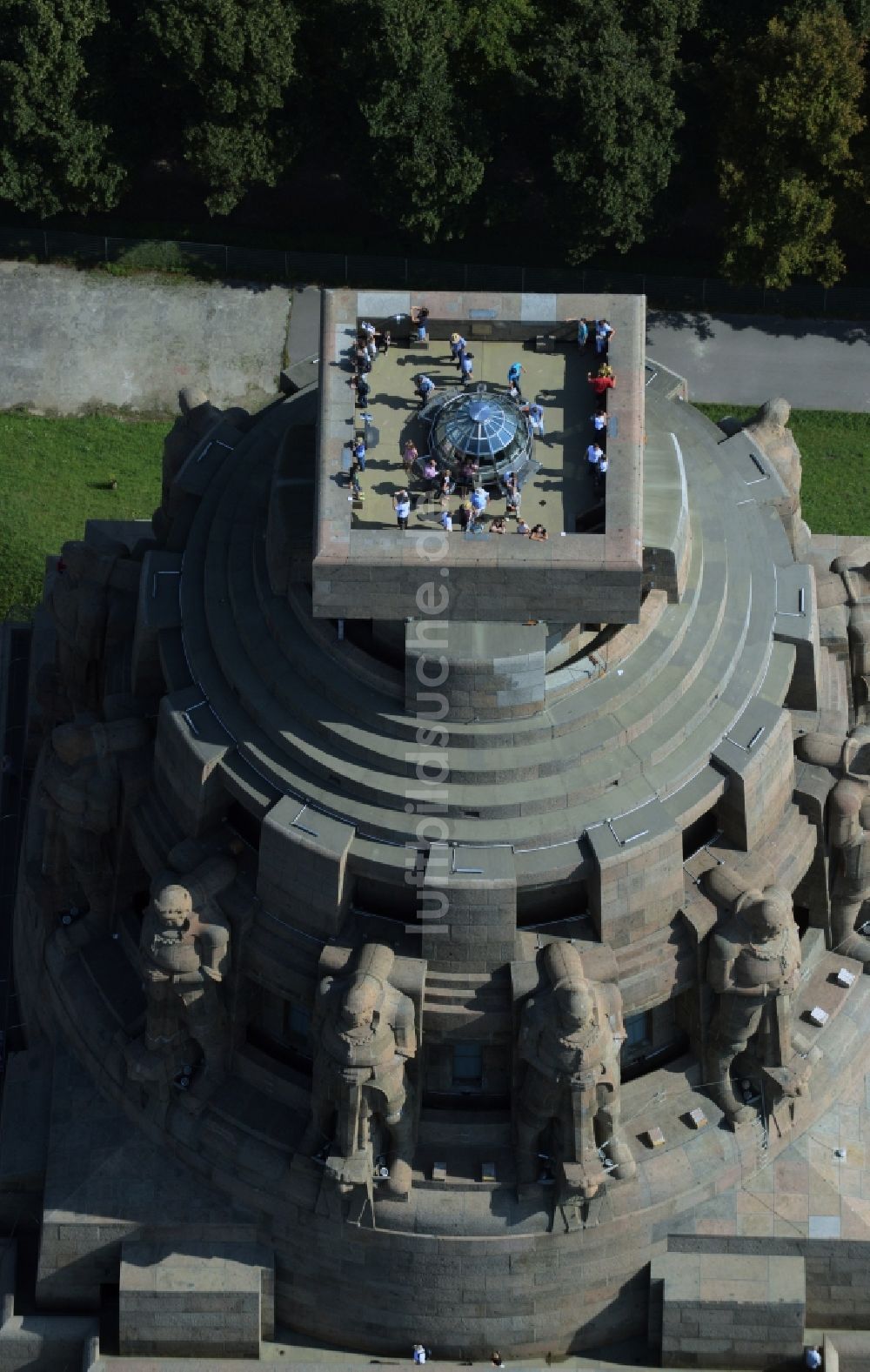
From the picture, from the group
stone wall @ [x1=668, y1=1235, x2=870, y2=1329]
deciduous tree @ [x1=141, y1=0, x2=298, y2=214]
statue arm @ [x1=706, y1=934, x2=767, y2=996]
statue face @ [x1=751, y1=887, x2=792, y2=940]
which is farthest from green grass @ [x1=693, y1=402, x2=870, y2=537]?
stone wall @ [x1=668, y1=1235, x2=870, y2=1329]

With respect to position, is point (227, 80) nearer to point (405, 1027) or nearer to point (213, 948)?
point (213, 948)

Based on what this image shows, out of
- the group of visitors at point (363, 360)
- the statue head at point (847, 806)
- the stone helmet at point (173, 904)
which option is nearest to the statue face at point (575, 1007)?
the stone helmet at point (173, 904)

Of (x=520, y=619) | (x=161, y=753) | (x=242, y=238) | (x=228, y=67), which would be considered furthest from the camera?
(x=242, y=238)

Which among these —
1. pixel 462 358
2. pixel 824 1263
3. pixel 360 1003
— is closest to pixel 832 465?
pixel 462 358

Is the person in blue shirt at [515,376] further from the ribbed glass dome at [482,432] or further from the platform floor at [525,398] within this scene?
the ribbed glass dome at [482,432]

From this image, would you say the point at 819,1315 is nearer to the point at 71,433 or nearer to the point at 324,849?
the point at 324,849

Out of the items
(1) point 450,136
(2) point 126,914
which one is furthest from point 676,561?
(1) point 450,136
